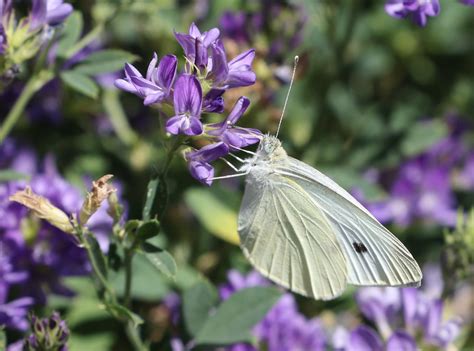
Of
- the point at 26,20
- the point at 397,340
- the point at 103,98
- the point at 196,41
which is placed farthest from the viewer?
the point at 103,98

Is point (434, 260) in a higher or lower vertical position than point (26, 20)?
lower

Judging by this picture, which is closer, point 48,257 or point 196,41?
point 196,41

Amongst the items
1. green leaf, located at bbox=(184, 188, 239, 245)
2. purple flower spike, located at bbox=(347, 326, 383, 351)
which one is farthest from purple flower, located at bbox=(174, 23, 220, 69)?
green leaf, located at bbox=(184, 188, 239, 245)

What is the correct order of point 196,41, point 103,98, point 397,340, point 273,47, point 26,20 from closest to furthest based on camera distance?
point 196,41
point 26,20
point 397,340
point 273,47
point 103,98

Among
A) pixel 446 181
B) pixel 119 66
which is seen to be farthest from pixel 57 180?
pixel 446 181

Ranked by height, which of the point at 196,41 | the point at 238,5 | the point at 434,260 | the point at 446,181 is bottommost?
the point at 434,260

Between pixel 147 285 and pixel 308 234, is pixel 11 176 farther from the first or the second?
pixel 308 234

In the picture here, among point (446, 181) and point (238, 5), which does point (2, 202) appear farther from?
point (446, 181)

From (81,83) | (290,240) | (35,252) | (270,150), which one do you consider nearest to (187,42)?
(270,150)
